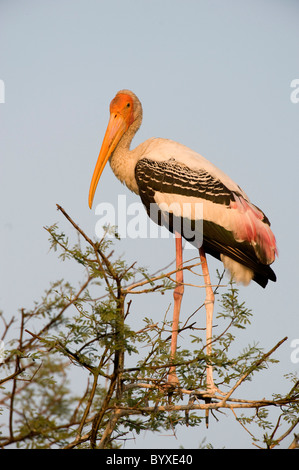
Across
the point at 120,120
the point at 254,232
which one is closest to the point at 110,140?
the point at 120,120

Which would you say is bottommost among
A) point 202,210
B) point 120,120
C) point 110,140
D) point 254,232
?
point 254,232

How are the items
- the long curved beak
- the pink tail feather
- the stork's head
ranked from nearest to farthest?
the pink tail feather → the long curved beak → the stork's head

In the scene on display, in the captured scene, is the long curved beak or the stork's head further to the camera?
the stork's head

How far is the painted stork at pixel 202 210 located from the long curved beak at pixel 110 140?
0.17 feet

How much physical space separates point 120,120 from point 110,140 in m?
0.25

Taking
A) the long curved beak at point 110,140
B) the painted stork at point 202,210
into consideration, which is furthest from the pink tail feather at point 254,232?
the long curved beak at point 110,140

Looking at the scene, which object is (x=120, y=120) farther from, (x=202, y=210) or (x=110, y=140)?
(x=202, y=210)

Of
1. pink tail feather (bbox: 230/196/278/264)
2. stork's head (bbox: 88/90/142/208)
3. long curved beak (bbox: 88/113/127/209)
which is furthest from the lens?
stork's head (bbox: 88/90/142/208)

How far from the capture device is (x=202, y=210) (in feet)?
22.2

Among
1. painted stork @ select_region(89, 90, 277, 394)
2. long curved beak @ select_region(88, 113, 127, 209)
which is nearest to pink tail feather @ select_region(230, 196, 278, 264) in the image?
painted stork @ select_region(89, 90, 277, 394)

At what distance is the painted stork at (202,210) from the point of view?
21.9ft

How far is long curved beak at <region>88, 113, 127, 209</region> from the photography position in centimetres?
741

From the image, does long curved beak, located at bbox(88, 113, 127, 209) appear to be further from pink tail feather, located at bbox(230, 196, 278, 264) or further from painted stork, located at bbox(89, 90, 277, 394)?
pink tail feather, located at bbox(230, 196, 278, 264)
